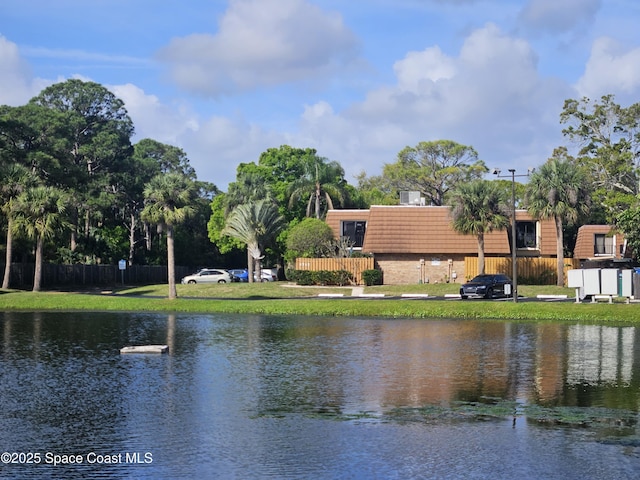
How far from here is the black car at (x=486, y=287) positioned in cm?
5716

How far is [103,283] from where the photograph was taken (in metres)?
78.9

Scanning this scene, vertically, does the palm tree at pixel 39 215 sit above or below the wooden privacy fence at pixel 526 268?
above

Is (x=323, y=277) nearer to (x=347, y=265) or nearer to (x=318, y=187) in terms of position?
(x=347, y=265)

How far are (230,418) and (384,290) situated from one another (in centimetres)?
4793

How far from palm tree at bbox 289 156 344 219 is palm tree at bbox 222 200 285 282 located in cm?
1198

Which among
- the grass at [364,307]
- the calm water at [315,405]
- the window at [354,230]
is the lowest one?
the calm water at [315,405]

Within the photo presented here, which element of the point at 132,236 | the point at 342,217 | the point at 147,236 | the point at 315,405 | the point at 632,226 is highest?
the point at 342,217

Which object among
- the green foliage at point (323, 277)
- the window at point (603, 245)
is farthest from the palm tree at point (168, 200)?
the window at point (603, 245)

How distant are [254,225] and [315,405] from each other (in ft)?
179

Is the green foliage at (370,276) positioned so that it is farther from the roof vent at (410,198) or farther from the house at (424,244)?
the roof vent at (410,198)

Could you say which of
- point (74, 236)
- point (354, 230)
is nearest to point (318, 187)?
point (354, 230)

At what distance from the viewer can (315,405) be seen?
20344 millimetres

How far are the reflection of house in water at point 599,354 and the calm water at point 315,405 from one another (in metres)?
0.11

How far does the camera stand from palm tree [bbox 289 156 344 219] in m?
88.4
